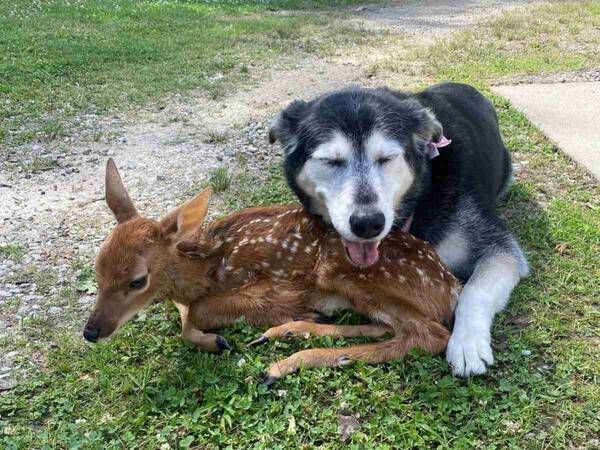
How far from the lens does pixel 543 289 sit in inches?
156

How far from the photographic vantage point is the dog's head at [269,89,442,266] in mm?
3477

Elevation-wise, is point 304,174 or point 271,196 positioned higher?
point 304,174

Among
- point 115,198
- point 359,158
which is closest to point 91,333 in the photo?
point 115,198

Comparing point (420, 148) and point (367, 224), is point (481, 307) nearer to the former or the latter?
point (367, 224)

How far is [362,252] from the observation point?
3619 mm

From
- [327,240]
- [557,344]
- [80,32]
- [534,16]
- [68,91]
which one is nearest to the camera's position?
[557,344]

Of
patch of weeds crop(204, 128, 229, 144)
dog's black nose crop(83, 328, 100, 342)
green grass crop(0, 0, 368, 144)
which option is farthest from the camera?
green grass crop(0, 0, 368, 144)

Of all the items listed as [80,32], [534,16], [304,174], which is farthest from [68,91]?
[534,16]

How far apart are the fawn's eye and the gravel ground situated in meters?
0.67

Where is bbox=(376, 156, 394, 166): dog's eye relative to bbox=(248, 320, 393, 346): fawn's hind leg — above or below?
above

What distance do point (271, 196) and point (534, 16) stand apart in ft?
33.2

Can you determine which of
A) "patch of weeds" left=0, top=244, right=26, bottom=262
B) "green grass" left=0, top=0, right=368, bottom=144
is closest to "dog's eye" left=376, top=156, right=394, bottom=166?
"patch of weeds" left=0, top=244, right=26, bottom=262

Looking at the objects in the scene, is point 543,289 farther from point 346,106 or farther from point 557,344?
point 346,106

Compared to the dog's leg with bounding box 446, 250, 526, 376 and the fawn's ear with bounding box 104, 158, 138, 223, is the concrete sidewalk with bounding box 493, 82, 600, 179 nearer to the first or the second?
the dog's leg with bounding box 446, 250, 526, 376
